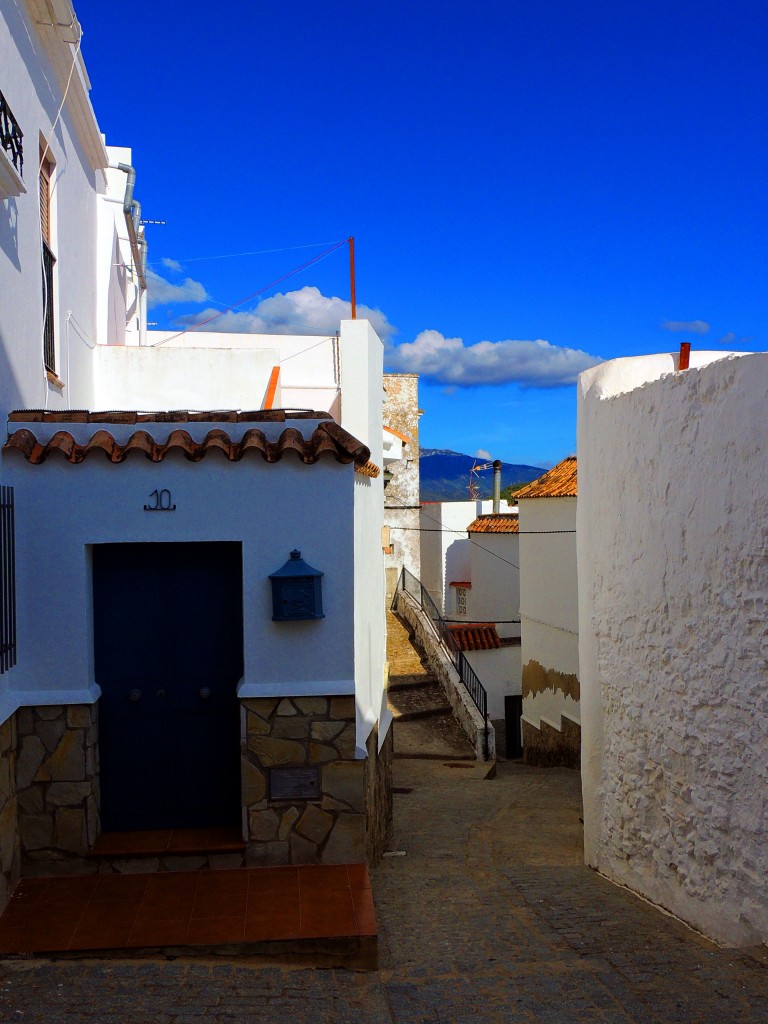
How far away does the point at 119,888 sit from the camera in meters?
6.21

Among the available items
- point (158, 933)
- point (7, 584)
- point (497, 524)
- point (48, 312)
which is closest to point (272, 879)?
point (158, 933)

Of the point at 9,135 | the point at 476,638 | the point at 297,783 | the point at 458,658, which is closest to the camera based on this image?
the point at 9,135

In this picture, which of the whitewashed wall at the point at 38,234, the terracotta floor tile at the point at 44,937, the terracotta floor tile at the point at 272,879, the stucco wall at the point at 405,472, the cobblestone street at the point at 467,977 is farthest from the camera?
the stucco wall at the point at 405,472

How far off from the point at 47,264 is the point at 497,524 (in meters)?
17.8

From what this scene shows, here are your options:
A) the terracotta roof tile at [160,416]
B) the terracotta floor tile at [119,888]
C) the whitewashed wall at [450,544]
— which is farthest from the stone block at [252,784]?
the whitewashed wall at [450,544]

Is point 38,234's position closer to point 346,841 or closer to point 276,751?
point 276,751

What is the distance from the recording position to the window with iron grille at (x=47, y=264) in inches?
320

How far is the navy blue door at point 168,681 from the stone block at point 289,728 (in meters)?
0.43

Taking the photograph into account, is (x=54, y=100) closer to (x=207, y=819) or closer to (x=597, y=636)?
(x=207, y=819)

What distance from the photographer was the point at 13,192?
5883 millimetres

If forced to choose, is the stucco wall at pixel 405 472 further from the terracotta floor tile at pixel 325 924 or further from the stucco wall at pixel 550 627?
the terracotta floor tile at pixel 325 924

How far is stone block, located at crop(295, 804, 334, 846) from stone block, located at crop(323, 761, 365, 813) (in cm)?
13

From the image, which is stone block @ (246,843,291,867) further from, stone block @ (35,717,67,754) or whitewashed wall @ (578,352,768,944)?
whitewashed wall @ (578,352,768,944)

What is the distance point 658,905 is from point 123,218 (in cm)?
1077
